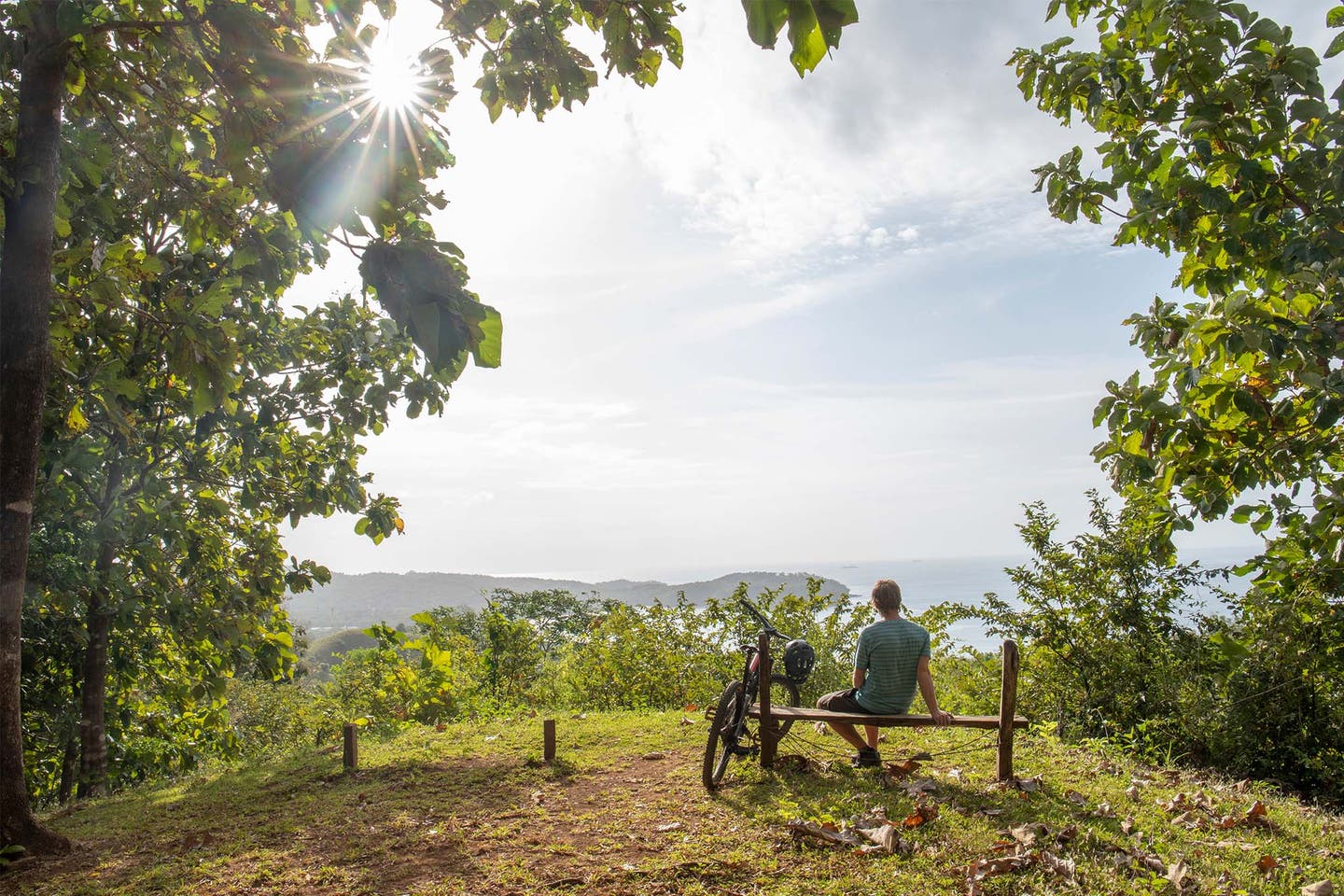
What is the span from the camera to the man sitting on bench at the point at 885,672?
21.1 feet

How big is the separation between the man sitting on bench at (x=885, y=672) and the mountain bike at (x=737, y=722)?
0.59m

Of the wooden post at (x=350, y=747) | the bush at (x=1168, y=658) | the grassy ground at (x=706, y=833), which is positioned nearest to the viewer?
the grassy ground at (x=706, y=833)

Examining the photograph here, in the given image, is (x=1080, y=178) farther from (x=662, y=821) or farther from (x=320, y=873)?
(x=320, y=873)

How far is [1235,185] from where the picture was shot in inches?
186

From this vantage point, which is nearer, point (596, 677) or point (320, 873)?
point (320, 873)

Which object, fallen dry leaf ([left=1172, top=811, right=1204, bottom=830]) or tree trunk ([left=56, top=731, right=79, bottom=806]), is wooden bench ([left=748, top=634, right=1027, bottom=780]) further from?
tree trunk ([left=56, top=731, right=79, bottom=806])

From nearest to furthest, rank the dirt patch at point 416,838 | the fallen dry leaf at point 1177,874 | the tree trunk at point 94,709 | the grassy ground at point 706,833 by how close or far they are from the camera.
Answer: the fallen dry leaf at point 1177,874, the grassy ground at point 706,833, the dirt patch at point 416,838, the tree trunk at point 94,709

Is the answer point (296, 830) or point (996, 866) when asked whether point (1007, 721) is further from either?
point (296, 830)

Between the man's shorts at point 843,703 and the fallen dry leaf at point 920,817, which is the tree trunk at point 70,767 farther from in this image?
the fallen dry leaf at point 920,817

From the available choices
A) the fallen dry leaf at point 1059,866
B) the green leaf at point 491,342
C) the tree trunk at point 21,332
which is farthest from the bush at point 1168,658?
the tree trunk at point 21,332

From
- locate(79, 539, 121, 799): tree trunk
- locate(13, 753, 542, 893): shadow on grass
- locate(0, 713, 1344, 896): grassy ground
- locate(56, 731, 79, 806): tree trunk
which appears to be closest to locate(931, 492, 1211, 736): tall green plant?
locate(0, 713, 1344, 896): grassy ground

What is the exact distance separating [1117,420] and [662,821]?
432cm

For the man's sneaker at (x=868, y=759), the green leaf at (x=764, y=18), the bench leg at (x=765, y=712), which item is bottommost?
the man's sneaker at (x=868, y=759)

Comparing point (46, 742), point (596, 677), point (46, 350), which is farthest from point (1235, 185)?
point (46, 742)
